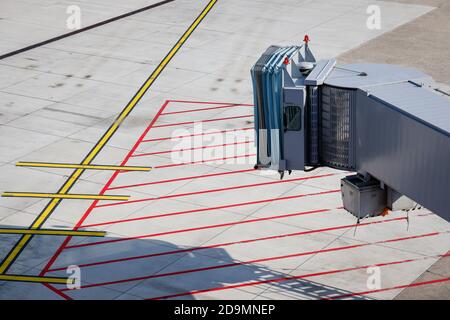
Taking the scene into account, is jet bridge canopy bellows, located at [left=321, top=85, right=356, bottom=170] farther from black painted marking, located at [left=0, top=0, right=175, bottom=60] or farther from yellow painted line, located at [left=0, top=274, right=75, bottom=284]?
black painted marking, located at [left=0, top=0, right=175, bottom=60]

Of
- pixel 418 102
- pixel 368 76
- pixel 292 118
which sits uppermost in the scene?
pixel 368 76

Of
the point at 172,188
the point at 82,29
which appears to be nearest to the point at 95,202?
the point at 172,188

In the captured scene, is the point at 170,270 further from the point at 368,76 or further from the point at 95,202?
the point at 368,76

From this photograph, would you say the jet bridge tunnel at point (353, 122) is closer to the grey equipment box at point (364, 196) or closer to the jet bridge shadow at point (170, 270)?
the grey equipment box at point (364, 196)

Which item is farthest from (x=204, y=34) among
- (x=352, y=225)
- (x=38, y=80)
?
(x=352, y=225)

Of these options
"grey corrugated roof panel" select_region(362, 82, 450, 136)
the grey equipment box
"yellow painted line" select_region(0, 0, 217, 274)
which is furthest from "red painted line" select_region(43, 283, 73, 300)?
"grey corrugated roof panel" select_region(362, 82, 450, 136)
